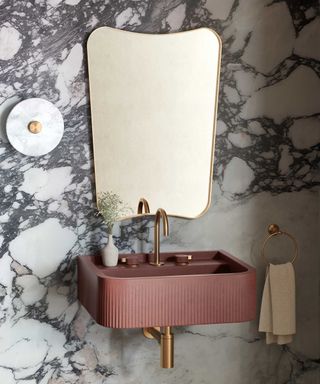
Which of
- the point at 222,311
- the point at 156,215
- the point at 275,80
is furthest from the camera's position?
the point at 275,80

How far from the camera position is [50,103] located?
106 inches

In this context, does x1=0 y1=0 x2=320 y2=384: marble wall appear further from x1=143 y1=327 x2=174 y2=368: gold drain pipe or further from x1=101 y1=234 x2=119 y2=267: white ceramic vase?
x1=143 y1=327 x2=174 y2=368: gold drain pipe

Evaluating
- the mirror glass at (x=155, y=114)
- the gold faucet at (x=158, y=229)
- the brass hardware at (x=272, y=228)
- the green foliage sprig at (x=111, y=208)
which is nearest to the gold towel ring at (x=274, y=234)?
the brass hardware at (x=272, y=228)

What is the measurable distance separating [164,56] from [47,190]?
2.18ft

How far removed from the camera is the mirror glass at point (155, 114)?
9.00 ft

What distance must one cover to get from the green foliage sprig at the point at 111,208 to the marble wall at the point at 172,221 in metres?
0.06

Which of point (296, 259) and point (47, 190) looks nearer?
point (47, 190)

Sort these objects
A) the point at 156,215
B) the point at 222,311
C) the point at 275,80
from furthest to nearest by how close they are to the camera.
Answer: the point at 275,80, the point at 156,215, the point at 222,311

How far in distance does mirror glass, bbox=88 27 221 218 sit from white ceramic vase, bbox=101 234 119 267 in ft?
0.57

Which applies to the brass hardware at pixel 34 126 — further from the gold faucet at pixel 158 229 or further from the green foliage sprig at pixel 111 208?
the gold faucet at pixel 158 229

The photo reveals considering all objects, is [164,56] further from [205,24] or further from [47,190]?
[47,190]

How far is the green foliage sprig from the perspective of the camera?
2.71m

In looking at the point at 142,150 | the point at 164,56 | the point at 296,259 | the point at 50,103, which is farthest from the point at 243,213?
the point at 50,103

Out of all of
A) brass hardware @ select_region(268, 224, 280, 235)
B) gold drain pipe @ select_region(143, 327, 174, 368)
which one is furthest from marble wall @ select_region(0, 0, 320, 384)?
gold drain pipe @ select_region(143, 327, 174, 368)
